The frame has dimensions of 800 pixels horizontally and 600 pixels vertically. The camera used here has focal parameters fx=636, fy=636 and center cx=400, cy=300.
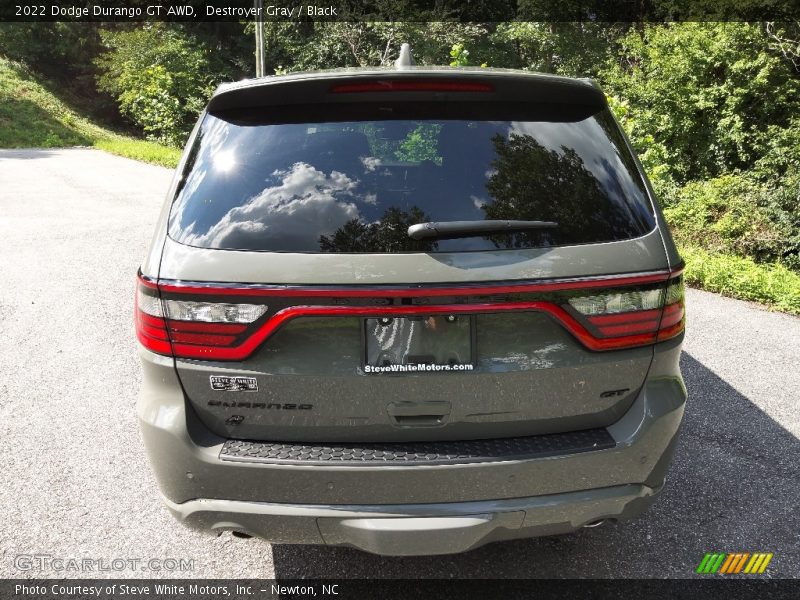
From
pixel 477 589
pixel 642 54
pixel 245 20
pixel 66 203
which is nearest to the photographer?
pixel 477 589

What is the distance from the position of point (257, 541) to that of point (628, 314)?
6.20 ft

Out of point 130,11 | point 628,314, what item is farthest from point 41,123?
point 628,314

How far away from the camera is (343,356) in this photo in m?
1.93

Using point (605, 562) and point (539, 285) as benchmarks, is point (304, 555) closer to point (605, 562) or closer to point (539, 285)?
point (605, 562)

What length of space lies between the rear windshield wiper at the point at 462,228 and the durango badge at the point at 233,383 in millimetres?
664

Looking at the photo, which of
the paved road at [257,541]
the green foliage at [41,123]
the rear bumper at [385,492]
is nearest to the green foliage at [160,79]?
the green foliage at [41,123]

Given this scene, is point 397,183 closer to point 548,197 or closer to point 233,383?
point 548,197

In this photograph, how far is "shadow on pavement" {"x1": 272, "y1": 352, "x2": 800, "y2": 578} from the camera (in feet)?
8.66

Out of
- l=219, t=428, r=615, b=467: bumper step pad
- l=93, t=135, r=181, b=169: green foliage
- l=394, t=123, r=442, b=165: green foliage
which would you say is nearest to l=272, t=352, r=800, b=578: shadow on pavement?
l=219, t=428, r=615, b=467: bumper step pad

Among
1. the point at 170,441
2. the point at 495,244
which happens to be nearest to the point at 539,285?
the point at 495,244

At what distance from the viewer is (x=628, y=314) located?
79.4 inches

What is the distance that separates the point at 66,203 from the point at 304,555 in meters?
11.4

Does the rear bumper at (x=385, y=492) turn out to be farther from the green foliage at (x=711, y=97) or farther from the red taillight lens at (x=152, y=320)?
the green foliage at (x=711, y=97)

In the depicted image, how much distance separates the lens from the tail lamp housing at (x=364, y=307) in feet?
6.23
